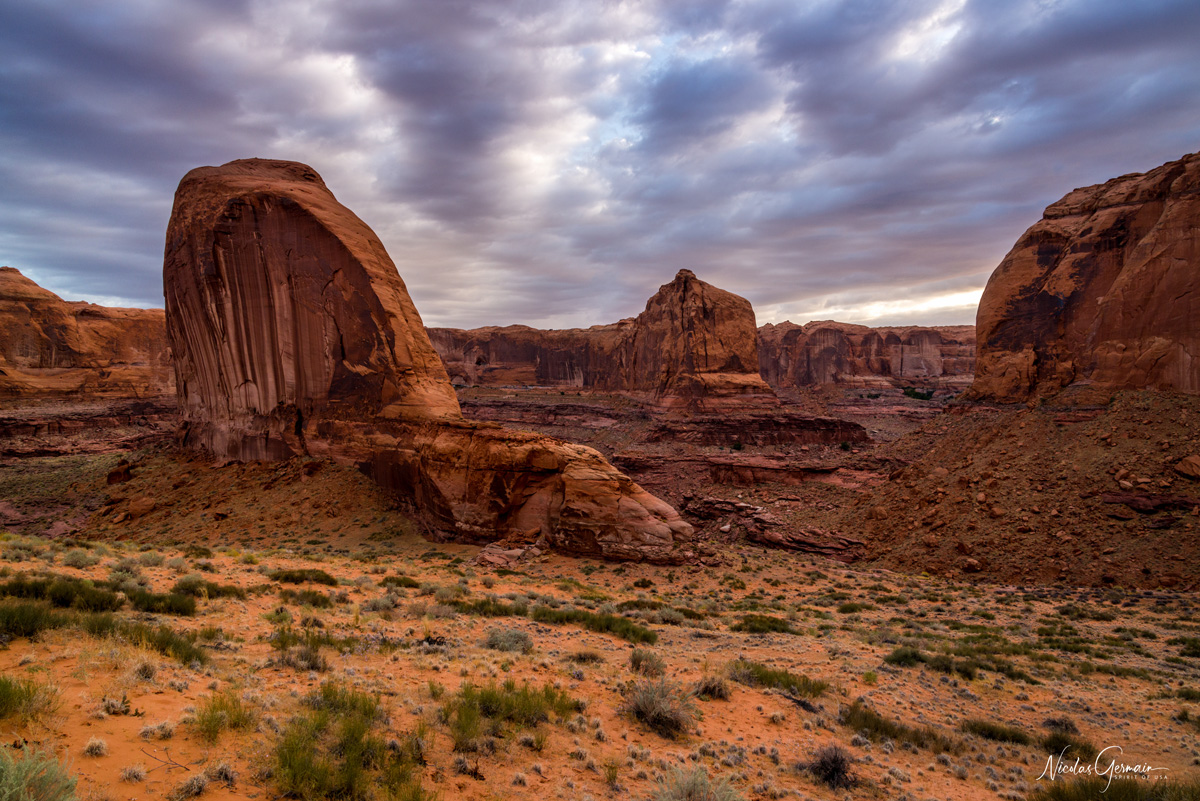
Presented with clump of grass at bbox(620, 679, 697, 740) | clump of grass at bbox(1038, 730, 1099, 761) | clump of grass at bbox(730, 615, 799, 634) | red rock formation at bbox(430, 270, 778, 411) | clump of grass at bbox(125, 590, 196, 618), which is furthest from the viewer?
red rock formation at bbox(430, 270, 778, 411)

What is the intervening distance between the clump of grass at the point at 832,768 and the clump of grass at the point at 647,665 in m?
2.68

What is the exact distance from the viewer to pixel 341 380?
23.9 m

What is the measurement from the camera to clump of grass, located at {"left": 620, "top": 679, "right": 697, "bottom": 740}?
640cm

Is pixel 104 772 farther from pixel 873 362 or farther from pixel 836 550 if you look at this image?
pixel 873 362

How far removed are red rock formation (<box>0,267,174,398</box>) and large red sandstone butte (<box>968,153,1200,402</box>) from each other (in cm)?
8196

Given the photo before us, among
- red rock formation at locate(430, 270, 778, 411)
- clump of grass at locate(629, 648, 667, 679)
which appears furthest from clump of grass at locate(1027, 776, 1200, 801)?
red rock formation at locate(430, 270, 778, 411)

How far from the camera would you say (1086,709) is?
8.18m

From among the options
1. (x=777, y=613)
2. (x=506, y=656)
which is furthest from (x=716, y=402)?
(x=506, y=656)

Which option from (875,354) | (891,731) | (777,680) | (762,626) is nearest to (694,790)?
(891,731)

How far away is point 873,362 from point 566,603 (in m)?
102

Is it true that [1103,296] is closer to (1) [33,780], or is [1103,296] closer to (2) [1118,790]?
(2) [1118,790]

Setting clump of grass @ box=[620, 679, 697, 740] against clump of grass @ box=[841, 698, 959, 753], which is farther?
clump of grass @ box=[841, 698, 959, 753]

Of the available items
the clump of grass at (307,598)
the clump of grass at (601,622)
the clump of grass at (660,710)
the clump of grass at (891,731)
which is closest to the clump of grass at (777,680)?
the clump of grass at (891,731)

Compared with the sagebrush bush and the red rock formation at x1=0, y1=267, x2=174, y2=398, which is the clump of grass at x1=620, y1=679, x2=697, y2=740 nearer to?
the sagebrush bush
